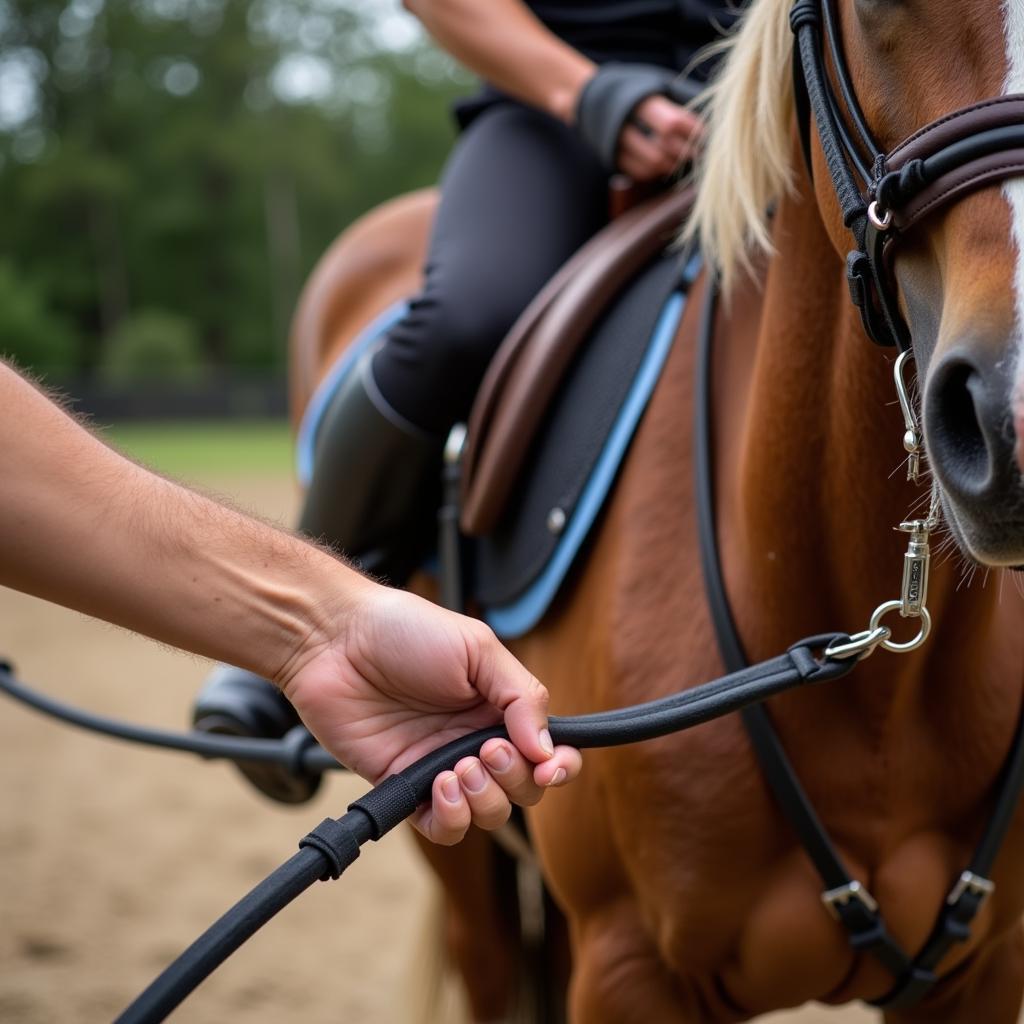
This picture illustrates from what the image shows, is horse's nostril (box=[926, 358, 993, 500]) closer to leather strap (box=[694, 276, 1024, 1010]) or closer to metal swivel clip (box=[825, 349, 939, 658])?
metal swivel clip (box=[825, 349, 939, 658])

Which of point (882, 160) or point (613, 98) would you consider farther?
point (613, 98)

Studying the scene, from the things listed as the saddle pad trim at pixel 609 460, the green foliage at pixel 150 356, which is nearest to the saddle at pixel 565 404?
the saddle pad trim at pixel 609 460

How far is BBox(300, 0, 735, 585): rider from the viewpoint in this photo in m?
2.02

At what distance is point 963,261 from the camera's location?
Answer: 3.28ft

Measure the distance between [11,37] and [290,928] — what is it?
113ft

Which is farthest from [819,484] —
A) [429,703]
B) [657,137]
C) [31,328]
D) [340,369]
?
[31,328]

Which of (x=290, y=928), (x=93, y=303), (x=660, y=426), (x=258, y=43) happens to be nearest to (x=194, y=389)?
(x=93, y=303)

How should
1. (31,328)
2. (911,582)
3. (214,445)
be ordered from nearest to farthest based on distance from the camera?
1. (911,582)
2. (214,445)
3. (31,328)

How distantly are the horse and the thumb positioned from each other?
0.43m

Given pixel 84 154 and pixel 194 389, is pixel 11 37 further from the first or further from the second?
pixel 194 389

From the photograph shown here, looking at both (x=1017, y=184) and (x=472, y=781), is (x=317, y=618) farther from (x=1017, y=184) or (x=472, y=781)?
(x=1017, y=184)

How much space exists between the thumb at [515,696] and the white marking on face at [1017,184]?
0.53 metres

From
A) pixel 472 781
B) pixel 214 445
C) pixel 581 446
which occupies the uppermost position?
pixel 581 446

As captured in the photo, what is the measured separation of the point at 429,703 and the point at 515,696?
11cm
